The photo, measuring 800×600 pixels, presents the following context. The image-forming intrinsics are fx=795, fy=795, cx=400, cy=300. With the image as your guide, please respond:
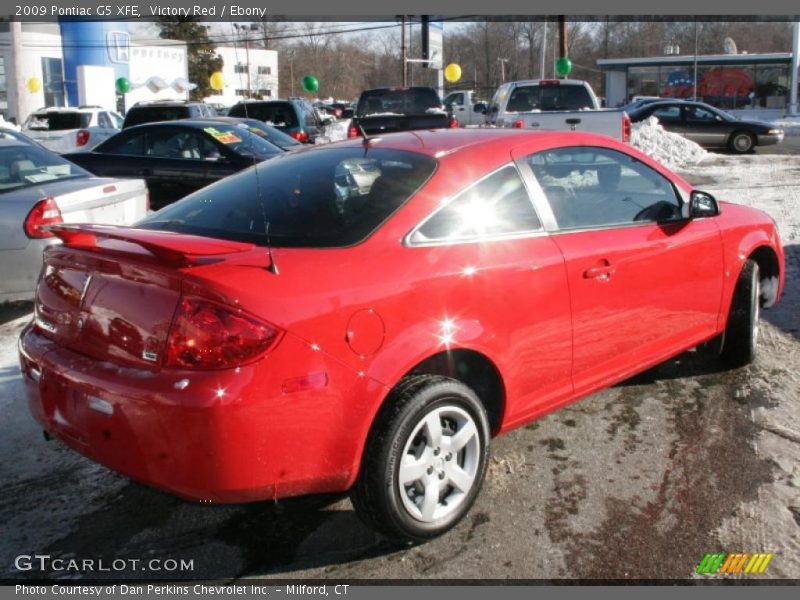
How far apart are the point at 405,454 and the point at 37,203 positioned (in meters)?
4.28

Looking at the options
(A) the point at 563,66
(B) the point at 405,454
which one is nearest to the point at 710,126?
(A) the point at 563,66

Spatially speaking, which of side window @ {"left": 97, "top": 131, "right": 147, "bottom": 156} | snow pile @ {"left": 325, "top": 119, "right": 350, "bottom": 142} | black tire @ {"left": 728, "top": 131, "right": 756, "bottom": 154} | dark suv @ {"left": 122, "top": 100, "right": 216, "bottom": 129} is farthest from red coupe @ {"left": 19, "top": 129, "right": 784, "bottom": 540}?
black tire @ {"left": 728, "top": 131, "right": 756, "bottom": 154}

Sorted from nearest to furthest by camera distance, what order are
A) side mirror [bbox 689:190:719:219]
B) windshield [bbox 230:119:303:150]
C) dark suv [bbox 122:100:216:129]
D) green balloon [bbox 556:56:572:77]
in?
side mirror [bbox 689:190:719:219]
windshield [bbox 230:119:303:150]
dark suv [bbox 122:100:216:129]
green balloon [bbox 556:56:572:77]

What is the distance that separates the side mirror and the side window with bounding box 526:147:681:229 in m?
0.08

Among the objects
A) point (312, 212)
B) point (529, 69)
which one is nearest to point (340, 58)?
point (529, 69)

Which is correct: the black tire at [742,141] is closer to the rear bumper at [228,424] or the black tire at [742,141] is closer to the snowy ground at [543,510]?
the snowy ground at [543,510]

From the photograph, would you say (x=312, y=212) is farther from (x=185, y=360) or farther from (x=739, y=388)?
(x=739, y=388)

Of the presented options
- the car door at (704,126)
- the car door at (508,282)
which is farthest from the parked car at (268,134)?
the car door at (704,126)

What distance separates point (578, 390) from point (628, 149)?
1440mm

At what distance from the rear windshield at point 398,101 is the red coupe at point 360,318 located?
1072cm

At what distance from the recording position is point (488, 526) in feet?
11.0

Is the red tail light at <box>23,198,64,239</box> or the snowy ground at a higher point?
the red tail light at <box>23,198,64,239</box>

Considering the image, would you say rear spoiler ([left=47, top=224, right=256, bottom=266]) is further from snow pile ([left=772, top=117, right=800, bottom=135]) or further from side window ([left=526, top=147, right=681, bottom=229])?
snow pile ([left=772, top=117, right=800, bottom=135])

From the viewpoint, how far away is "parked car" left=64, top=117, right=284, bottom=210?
1012cm
